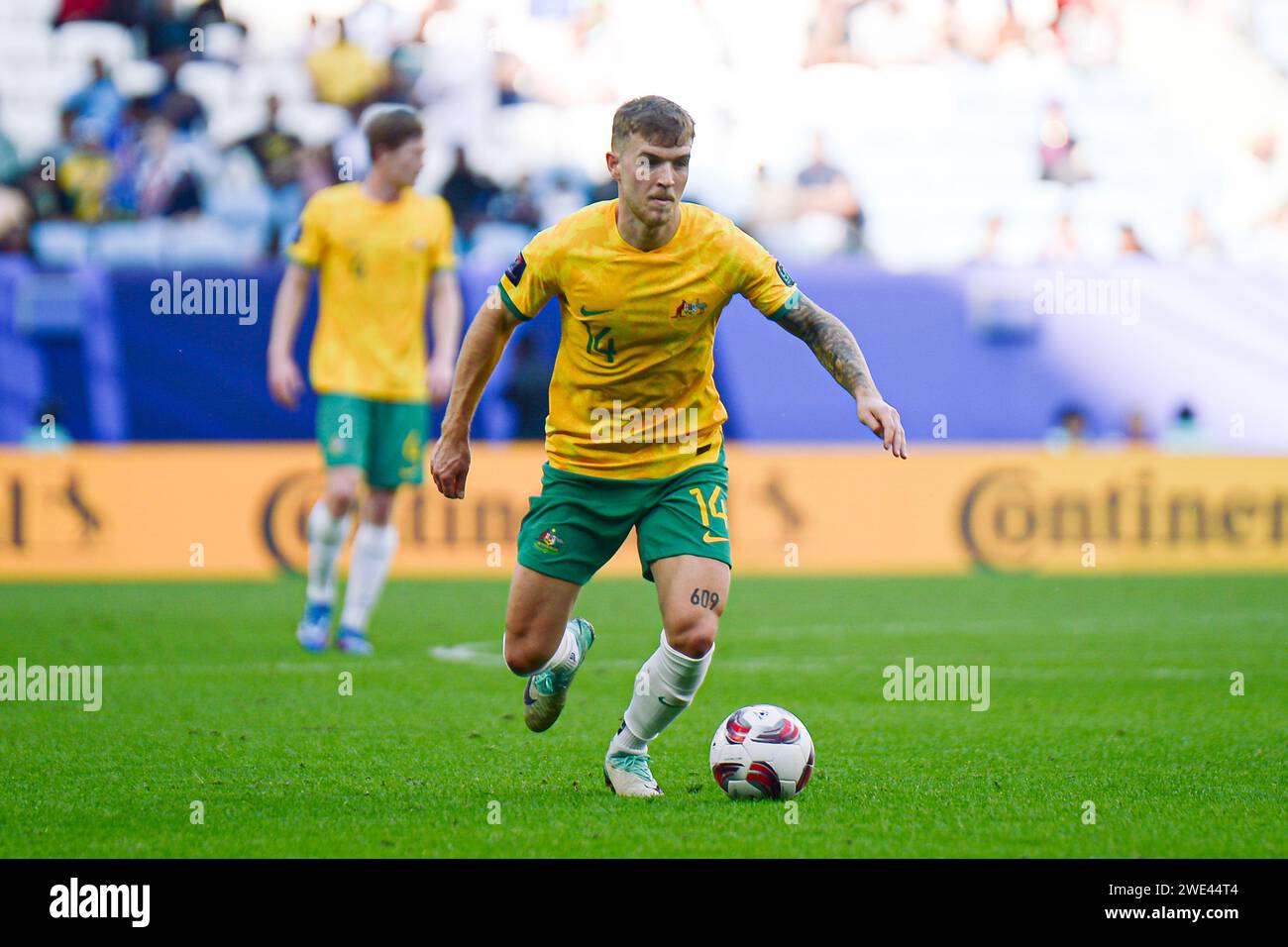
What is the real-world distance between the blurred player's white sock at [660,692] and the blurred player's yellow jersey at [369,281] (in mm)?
4346

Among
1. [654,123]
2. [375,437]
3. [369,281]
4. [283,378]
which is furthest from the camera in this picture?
[369,281]

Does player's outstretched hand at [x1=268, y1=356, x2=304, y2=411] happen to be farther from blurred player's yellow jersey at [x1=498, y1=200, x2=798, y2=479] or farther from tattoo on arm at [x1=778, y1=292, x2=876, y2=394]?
tattoo on arm at [x1=778, y1=292, x2=876, y2=394]

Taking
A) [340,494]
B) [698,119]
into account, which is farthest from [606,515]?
[698,119]

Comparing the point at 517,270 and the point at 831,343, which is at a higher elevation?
the point at 517,270

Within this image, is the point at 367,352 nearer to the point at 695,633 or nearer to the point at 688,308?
the point at 688,308

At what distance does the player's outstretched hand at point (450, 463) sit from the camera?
5.51 meters

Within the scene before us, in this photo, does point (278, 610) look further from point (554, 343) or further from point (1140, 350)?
point (1140, 350)

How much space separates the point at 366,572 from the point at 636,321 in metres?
4.46

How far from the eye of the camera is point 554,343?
16453mm

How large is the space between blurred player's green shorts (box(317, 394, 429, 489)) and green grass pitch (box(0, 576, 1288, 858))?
3.21ft

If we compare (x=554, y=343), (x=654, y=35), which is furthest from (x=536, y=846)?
(x=654, y=35)

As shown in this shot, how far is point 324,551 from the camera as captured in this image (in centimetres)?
962

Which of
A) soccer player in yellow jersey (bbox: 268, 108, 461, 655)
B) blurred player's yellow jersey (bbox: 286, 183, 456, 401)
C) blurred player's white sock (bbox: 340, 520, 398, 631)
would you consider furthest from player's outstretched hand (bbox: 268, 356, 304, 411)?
blurred player's white sock (bbox: 340, 520, 398, 631)

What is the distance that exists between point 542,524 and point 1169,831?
214 centimetres
